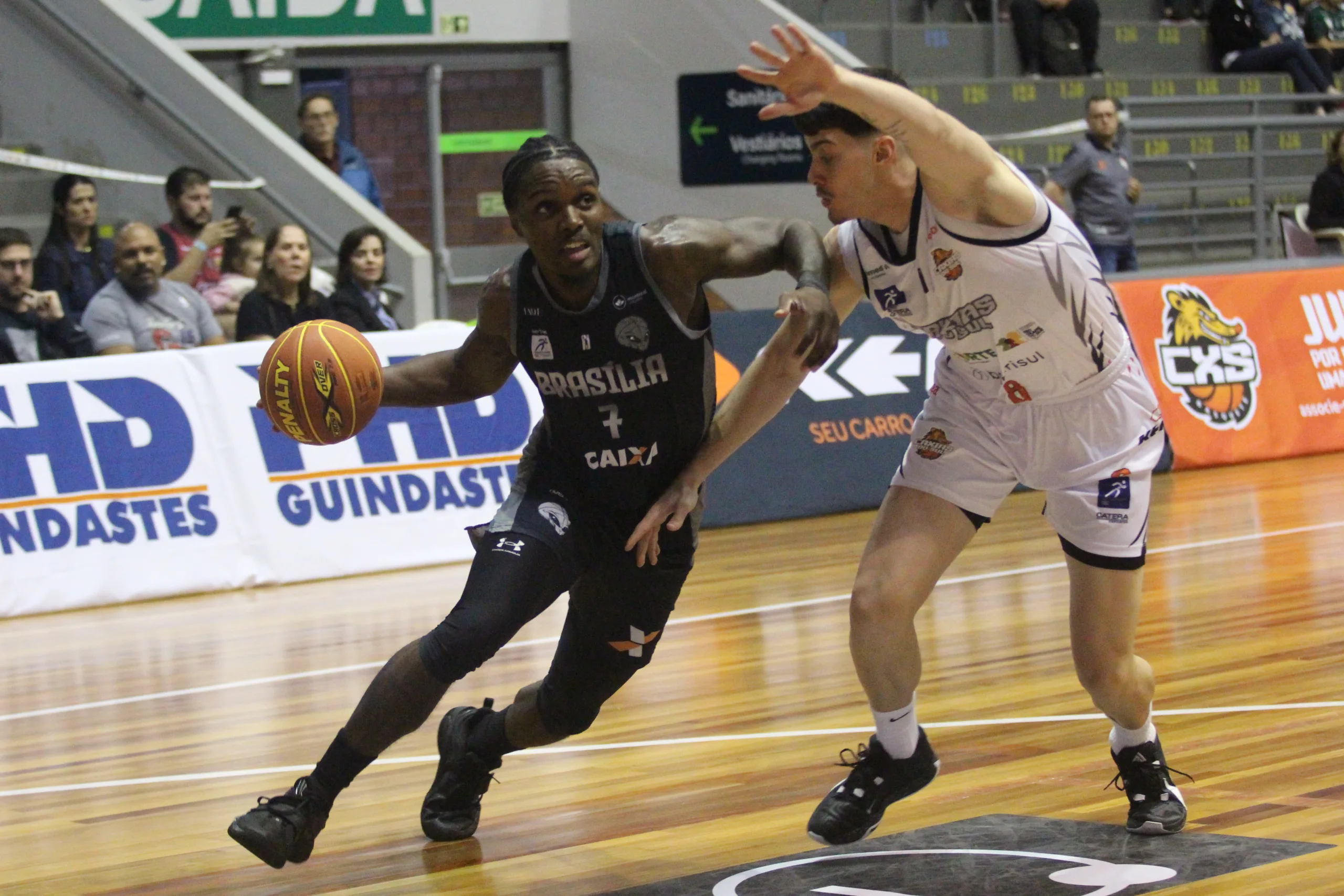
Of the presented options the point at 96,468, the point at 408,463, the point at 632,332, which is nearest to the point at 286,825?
the point at 632,332

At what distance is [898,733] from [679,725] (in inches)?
72.4

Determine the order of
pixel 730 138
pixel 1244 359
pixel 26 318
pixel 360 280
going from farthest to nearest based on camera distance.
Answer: pixel 730 138 < pixel 1244 359 < pixel 360 280 < pixel 26 318

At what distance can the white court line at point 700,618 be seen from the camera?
7.03 meters

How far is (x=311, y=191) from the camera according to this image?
1348 centimetres

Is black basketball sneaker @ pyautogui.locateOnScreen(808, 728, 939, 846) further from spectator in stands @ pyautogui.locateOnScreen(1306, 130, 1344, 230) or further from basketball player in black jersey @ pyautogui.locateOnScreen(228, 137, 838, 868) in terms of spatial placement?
spectator in stands @ pyautogui.locateOnScreen(1306, 130, 1344, 230)

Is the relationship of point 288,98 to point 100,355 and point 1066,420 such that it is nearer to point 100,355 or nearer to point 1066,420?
point 100,355

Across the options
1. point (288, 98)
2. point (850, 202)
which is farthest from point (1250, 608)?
point (288, 98)

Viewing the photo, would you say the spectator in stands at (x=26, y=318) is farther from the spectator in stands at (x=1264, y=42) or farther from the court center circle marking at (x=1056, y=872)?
the spectator in stands at (x=1264, y=42)

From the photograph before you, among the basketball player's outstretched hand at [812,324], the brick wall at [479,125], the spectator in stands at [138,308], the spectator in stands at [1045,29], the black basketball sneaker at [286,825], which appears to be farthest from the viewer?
the spectator in stands at [1045,29]

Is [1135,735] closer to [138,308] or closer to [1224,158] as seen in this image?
[138,308]

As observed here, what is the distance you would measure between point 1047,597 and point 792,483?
11.6ft

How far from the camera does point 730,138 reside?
1673cm

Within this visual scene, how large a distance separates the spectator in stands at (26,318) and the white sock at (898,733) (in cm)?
675

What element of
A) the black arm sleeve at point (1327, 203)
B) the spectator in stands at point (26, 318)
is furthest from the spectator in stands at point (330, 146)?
the black arm sleeve at point (1327, 203)
